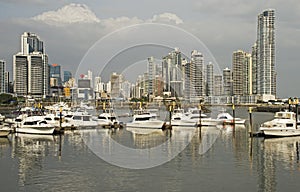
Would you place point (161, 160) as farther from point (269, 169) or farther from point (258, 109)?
point (258, 109)

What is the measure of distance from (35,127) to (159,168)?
1576 centimetres

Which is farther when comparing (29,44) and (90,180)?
(29,44)

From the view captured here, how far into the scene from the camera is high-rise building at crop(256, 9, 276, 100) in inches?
4734

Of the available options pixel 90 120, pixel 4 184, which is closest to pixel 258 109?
pixel 90 120

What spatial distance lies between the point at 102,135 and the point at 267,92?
98223 mm

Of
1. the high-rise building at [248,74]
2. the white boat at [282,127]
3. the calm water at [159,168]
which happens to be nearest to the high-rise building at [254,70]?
the high-rise building at [248,74]

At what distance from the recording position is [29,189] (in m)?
15.1

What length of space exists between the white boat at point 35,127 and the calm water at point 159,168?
3.31 m

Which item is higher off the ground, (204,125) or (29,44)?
(29,44)

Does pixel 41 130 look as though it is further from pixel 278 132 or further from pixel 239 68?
pixel 239 68

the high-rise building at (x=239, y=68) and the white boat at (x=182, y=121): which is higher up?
the high-rise building at (x=239, y=68)

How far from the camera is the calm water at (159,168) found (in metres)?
15.6

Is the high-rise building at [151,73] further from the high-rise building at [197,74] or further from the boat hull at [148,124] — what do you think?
the boat hull at [148,124]

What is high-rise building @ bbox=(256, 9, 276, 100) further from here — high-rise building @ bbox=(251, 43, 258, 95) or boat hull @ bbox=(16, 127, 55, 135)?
boat hull @ bbox=(16, 127, 55, 135)
